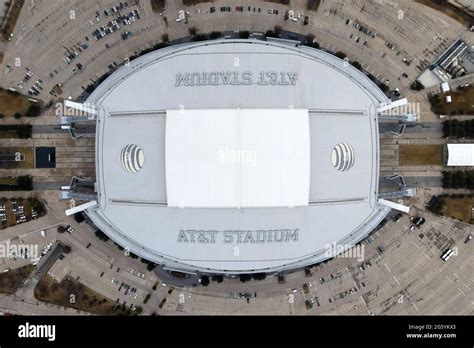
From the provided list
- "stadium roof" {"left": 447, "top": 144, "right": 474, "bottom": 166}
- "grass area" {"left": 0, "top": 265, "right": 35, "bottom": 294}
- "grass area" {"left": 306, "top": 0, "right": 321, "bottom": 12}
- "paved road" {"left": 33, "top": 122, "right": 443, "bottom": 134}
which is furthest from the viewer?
"grass area" {"left": 0, "top": 265, "right": 35, "bottom": 294}

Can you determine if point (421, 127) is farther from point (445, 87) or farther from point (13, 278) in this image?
point (13, 278)

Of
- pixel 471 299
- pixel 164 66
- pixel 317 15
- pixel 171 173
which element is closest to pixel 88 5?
pixel 164 66

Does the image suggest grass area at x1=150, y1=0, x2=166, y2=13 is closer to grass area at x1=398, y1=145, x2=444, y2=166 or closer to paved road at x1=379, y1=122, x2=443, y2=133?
paved road at x1=379, y1=122, x2=443, y2=133

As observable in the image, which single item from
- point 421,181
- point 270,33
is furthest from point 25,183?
point 421,181

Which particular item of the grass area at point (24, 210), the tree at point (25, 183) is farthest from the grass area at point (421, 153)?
the tree at point (25, 183)

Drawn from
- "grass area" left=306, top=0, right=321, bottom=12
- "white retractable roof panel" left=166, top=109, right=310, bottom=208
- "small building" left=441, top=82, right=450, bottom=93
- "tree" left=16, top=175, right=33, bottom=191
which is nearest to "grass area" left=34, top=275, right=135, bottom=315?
"tree" left=16, top=175, right=33, bottom=191
